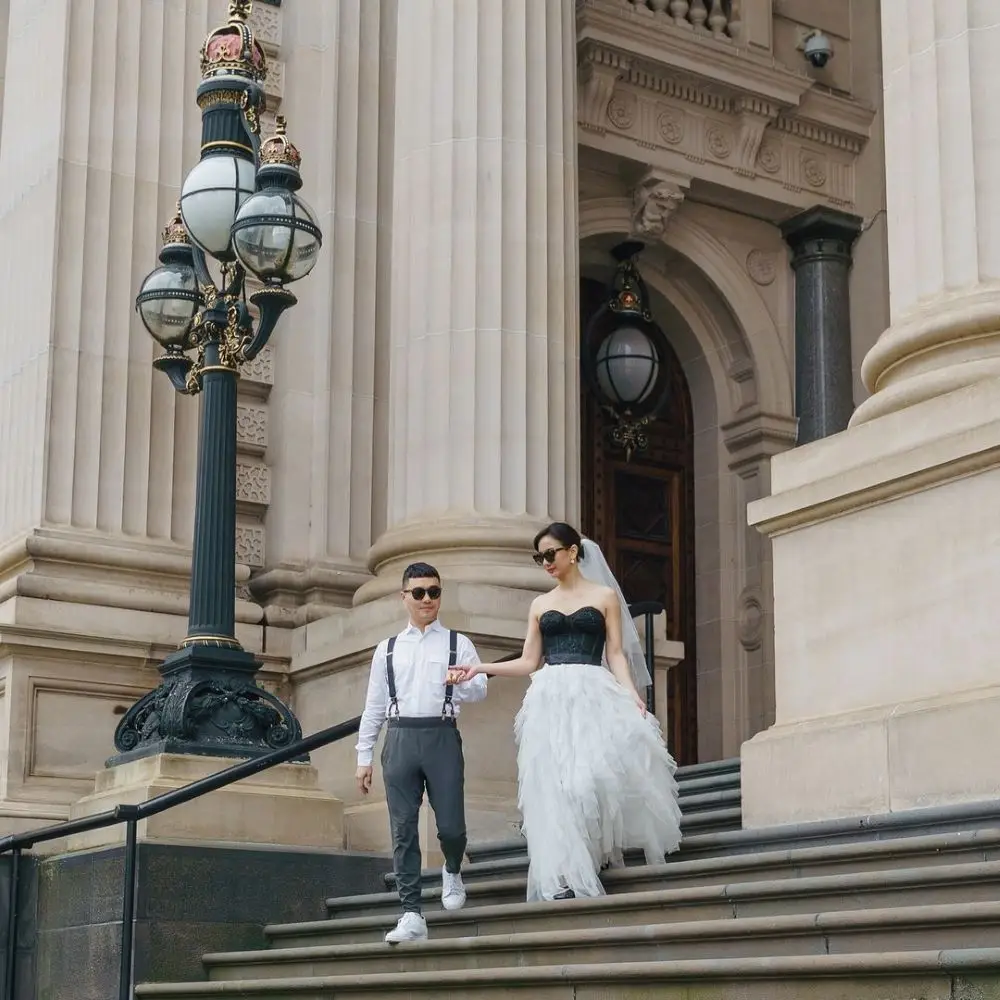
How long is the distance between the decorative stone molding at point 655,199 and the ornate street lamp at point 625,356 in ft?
0.64

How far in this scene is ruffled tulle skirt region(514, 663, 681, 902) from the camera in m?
9.12

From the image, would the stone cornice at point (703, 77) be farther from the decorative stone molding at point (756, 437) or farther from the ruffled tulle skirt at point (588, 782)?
the ruffled tulle skirt at point (588, 782)

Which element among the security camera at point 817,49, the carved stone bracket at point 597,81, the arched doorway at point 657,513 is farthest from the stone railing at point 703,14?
the arched doorway at point 657,513

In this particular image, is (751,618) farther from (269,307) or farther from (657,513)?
(269,307)

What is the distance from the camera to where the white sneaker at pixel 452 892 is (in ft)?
31.4

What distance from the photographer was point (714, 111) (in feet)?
59.4

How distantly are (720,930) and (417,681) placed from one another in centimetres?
262

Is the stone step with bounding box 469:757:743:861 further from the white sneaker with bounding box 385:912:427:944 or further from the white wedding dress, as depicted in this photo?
the white sneaker with bounding box 385:912:427:944

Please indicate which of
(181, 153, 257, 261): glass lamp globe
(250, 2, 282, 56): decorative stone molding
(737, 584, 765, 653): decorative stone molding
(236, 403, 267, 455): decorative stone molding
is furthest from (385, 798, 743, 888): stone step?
(737, 584, 765, 653): decorative stone molding

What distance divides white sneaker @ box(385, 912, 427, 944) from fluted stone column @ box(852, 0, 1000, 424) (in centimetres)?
308

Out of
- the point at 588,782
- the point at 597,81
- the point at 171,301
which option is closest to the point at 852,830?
the point at 588,782

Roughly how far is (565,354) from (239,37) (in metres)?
3.14

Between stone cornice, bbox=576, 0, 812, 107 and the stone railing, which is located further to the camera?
the stone railing

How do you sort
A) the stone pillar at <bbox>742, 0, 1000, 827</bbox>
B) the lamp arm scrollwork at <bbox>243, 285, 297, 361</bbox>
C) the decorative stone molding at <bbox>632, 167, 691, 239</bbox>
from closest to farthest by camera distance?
the stone pillar at <bbox>742, 0, 1000, 827</bbox> → the lamp arm scrollwork at <bbox>243, 285, 297, 361</bbox> → the decorative stone molding at <bbox>632, 167, 691, 239</bbox>
